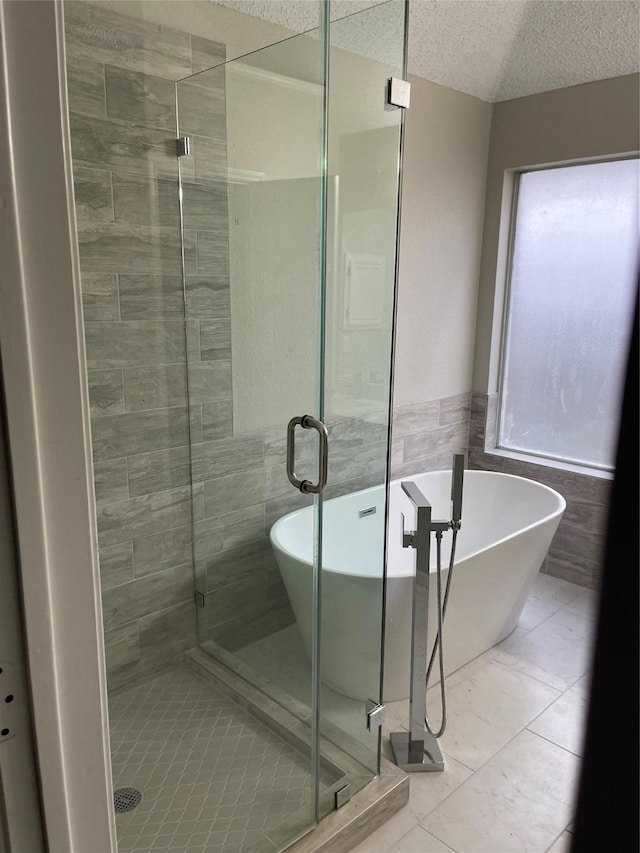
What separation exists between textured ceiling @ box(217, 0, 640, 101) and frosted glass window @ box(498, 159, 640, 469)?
1.82ft

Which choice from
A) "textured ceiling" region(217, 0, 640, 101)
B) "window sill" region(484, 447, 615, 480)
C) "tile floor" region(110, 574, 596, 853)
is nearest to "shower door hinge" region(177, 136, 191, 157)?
"textured ceiling" region(217, 0, 640, 101)

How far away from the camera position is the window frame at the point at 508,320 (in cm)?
361

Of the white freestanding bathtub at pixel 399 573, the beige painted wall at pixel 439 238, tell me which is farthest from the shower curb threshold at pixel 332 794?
the beige painted wall at pixel 439 238

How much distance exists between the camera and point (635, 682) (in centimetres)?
42

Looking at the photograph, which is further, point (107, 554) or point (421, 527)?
point (107, 554)

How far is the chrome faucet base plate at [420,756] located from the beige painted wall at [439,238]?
1772mm

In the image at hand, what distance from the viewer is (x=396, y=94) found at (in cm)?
182

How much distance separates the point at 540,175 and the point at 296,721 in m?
3.23

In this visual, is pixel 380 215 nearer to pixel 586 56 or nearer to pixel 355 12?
pixel 355 12

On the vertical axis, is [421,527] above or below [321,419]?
below

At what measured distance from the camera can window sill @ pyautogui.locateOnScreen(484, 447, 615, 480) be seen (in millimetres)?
3569

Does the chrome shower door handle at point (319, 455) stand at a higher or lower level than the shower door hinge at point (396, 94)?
lower

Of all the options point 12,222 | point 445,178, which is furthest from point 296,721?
point 445,178

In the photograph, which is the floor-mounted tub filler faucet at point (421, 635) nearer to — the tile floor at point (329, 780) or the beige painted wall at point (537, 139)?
the tile floor at point (329, 780)
